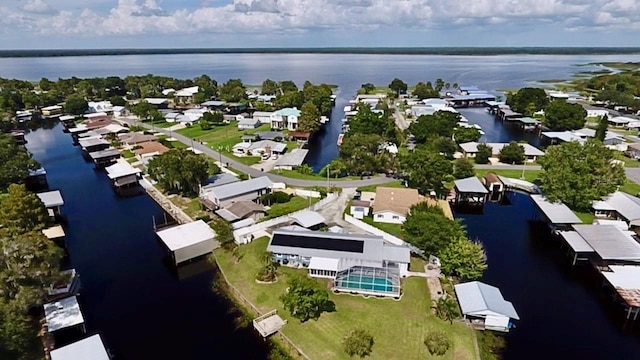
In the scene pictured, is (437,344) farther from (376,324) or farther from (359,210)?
(359,210)

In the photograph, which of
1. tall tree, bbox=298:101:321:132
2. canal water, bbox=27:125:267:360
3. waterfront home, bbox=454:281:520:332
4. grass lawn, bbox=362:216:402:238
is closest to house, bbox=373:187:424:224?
grass lawn, bbox=362:216:402:238

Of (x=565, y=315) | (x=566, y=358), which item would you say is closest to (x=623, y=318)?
(x=565, y=315)

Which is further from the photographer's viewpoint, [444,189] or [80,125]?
[80,125]

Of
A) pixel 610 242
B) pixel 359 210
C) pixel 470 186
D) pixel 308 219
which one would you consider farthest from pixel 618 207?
pixel 308 219

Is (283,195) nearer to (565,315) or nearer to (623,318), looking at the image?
(565,315)

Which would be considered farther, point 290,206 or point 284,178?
point 284,178

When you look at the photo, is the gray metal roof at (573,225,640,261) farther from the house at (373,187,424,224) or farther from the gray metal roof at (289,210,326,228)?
the gray metal roof at (289,210,326,228)
